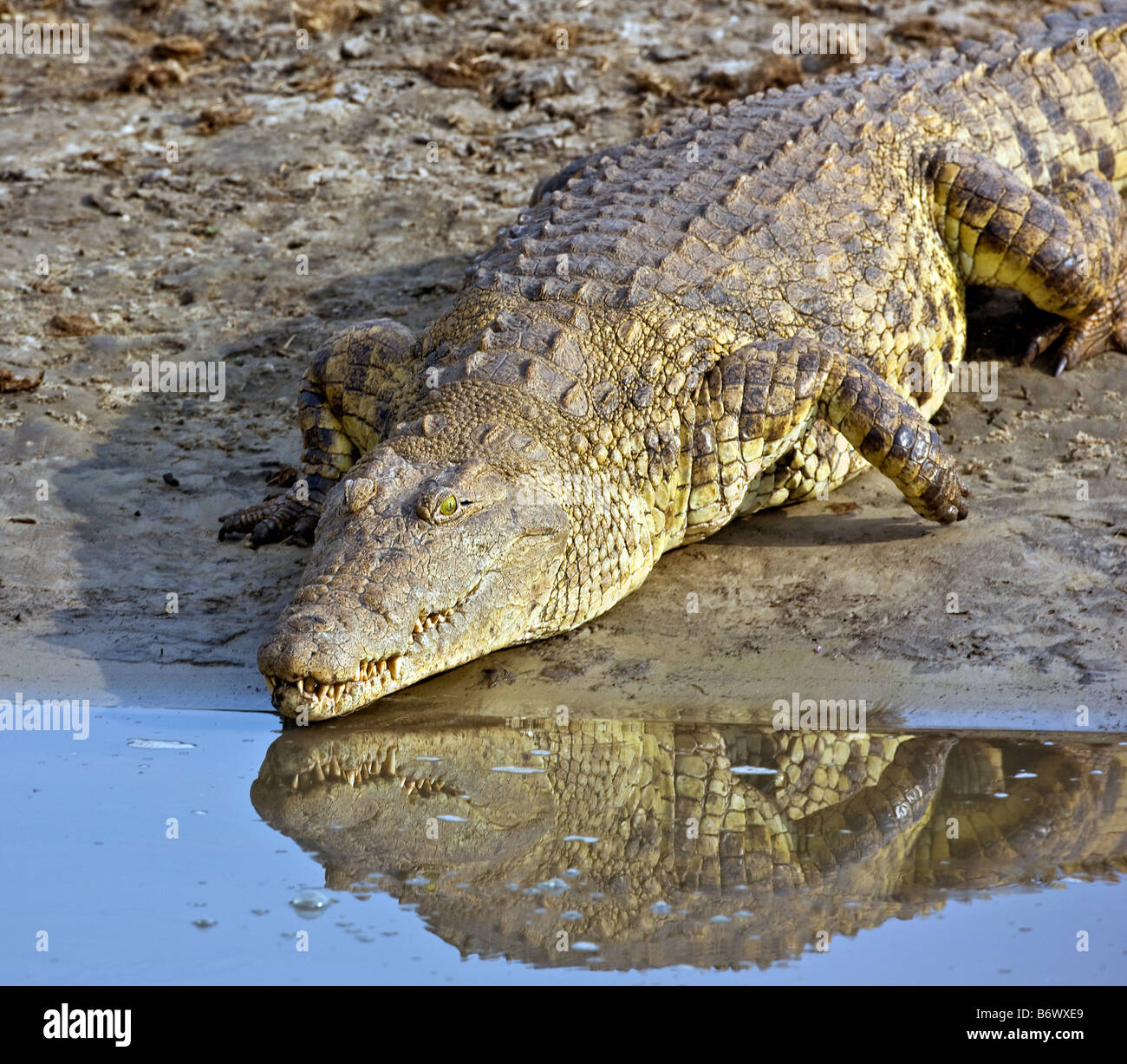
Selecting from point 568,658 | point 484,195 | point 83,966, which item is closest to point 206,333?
point 484,195

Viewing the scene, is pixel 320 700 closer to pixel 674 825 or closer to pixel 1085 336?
pixel 674 825

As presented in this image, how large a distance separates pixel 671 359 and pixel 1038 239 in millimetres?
2215

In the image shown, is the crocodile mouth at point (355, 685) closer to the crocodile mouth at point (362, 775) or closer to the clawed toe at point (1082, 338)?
the crocodile mouth at point (362, 775)

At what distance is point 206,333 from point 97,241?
1.26 metres

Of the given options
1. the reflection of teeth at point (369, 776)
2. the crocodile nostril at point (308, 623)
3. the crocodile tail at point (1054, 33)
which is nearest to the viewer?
the reflection of teeth at point (369, 776)

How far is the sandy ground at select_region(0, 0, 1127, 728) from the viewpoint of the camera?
4.81 m

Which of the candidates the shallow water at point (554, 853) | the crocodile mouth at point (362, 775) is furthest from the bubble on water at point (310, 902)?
the crocodile mouth at point (362, 775)

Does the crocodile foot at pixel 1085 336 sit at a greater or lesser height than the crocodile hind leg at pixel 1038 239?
lesser

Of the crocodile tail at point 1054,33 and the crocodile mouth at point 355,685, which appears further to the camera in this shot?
the crocodile tail at point 1054,33

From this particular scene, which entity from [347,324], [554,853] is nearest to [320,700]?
[554,853]

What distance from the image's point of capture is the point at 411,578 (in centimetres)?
451

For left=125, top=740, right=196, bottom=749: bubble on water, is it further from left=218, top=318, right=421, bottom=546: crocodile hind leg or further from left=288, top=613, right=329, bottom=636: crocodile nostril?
left=218, top=318, right=421, bottom=546: crocodile hind leg

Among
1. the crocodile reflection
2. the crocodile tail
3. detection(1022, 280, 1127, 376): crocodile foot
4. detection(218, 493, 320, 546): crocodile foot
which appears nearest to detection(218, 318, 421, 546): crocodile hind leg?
detection(218, 493, 320, 546): crocodile foot

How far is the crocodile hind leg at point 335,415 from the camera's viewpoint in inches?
222
